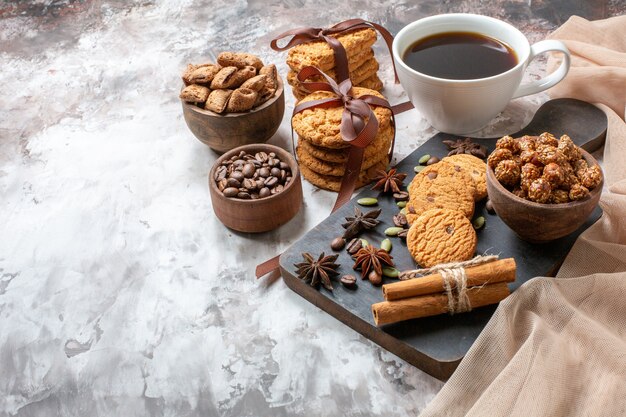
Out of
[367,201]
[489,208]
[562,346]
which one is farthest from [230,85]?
[562,346]

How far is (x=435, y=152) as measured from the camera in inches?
65.1

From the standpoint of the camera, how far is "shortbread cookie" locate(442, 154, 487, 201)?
148 centimetres

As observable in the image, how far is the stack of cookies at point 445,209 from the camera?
4.39 ft

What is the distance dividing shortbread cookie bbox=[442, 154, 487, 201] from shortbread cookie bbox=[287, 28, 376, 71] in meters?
0.39

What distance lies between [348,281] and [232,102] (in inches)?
21.4

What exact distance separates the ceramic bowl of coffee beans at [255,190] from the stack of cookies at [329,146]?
0.08m

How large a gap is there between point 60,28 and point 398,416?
1.81 m

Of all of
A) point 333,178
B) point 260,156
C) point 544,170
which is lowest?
point 333,178

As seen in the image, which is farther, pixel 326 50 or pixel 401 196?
pixel 326 50

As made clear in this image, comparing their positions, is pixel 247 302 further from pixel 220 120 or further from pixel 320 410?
pixel 220 120

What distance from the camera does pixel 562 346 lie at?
118 centimetres

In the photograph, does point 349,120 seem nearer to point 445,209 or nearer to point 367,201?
point 367,201

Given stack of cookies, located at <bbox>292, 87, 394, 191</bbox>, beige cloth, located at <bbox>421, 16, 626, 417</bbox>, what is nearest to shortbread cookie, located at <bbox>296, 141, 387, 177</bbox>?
stack of cookies, located at <bbox>292, 87, 394, 191</bbox>

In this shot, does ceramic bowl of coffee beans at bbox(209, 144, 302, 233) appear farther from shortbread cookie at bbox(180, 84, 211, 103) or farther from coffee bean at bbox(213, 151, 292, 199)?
shortbread cookie at bbox(180, 84, 211, 103)
